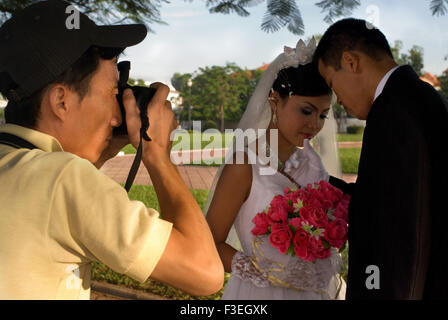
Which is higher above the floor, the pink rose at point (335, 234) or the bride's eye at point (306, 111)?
the bride's eye at point (306, 111)

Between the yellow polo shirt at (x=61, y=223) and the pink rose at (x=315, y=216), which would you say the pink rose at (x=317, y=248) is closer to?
the pink rose at (x=315, y=216)

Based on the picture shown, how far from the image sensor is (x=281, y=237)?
184 centimetres

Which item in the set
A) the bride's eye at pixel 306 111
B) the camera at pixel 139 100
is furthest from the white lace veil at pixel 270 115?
the camera at pixel 139 100

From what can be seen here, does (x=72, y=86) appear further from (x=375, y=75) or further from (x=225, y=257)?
(x=225, y=257)

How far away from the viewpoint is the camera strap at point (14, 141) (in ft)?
3.41

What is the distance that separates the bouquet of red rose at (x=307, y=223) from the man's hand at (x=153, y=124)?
0.89 metres

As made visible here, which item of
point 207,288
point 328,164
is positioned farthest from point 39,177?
point 328,164

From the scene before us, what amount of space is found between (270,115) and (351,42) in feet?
2.82

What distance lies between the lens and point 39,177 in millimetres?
924

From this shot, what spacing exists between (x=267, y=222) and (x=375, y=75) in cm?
84

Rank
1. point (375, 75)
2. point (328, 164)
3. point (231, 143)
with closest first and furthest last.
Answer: point (375, 75), point (231, 143), point (328, 164)

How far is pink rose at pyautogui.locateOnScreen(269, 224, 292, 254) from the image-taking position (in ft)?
6.02

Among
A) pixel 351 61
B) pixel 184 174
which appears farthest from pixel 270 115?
pixel 184 174

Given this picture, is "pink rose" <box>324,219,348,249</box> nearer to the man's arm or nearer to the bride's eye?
the bride's eye
